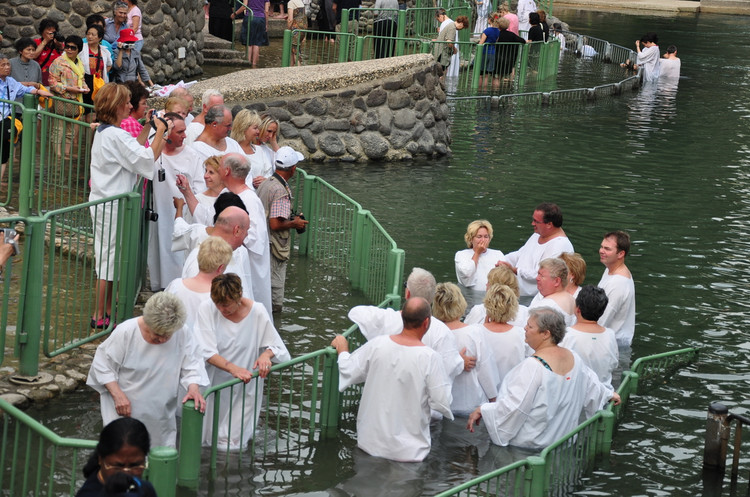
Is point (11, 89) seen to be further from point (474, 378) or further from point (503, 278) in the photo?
point (474, 378)

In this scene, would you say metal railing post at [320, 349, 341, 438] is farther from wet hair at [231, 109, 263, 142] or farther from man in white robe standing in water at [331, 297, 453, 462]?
wet hair at [231, 109, 263, 142]

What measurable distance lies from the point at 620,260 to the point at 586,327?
1.48 metres

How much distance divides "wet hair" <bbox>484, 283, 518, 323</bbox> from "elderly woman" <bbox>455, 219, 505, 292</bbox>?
7.99ft

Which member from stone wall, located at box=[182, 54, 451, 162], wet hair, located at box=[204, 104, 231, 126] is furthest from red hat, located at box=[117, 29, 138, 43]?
wet hair, located at box=[204, 104, 231, 126]

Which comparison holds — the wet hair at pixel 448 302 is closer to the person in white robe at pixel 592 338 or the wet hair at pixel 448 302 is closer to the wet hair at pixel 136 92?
the person in white robe at pixel 592 338

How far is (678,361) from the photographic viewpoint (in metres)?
10.3

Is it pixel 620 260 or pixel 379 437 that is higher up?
pixel 620 260

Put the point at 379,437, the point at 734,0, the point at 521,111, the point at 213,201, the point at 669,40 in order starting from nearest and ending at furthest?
the point at 379,437
the point at 213,201
the point at 521,111
the point at 669,40
the point at 734,0

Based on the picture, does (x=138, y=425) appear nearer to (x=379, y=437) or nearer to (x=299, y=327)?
(x=379, y=437)

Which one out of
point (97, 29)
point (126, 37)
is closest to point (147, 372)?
point (97, 29)

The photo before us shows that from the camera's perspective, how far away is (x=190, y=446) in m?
6.78

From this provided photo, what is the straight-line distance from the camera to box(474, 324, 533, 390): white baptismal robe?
8398 millimetres

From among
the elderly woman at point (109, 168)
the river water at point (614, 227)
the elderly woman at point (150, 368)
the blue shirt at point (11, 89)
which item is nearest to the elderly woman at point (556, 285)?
the river water at point (614, 227)

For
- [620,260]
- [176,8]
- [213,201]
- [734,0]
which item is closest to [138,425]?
[213,201]
